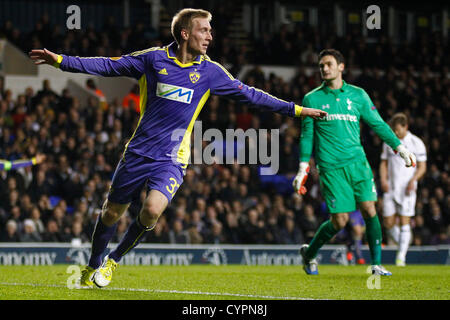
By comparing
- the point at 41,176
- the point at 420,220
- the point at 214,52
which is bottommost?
the point at 420,220

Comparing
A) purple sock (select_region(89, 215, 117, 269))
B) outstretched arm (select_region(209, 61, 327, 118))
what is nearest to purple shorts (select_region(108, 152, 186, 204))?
purple sock (select_region(89, 215, 117, 269))

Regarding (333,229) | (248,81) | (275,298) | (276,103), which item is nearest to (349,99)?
(333,229)

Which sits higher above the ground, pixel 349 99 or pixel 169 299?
pixel 349 99

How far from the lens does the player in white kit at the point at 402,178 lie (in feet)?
42.3

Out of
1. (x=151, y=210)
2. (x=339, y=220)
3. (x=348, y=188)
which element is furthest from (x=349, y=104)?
(x=151, y=210)

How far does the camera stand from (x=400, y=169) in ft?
43.4

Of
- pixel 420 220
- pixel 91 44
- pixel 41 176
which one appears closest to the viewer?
pixel 41 176

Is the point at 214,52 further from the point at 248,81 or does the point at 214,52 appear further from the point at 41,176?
the point at 41,176

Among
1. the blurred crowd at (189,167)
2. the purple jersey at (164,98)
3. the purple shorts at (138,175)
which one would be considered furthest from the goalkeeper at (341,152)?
the blurred crowd at (189,167)

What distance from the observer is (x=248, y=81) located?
20703mm

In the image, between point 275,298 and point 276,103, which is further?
point 276,103

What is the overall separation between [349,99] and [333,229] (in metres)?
1.55

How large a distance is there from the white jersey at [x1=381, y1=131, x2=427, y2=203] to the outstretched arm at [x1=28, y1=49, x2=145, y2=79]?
22.2 feet

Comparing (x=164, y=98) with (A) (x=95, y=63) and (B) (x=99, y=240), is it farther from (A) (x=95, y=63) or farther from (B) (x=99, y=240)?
(B) (x=99, y=240)
